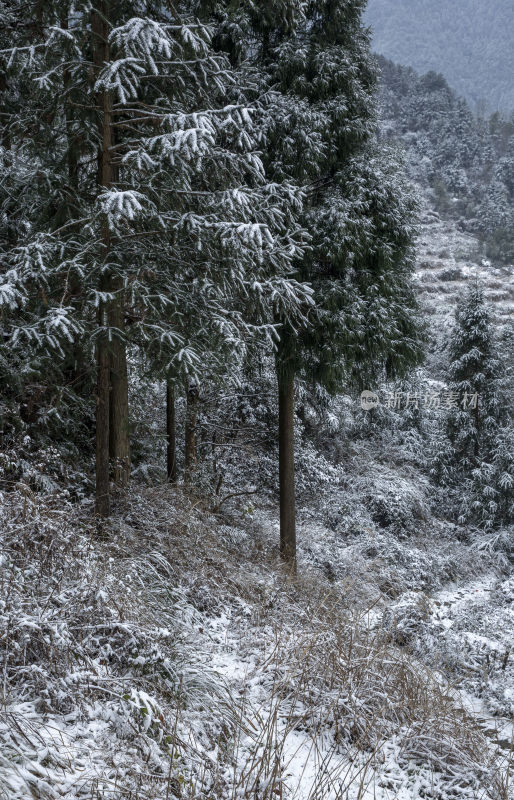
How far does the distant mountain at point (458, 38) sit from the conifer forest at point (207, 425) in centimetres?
12992

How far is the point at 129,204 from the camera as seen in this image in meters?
4.17

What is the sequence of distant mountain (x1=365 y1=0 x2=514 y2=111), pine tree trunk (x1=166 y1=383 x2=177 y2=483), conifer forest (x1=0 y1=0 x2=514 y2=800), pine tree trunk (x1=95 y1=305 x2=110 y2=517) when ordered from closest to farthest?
conifer forest (x1=0 y1=0 x2=514 y2=800) → pine tree trunk (x1=95 y1=305 x2=110 y2=517) → pine tree trunk (x1=166 y1=383 x2=177 y2=483) → distant mountain (x1=365 y1=0 x2=514 y2=111)

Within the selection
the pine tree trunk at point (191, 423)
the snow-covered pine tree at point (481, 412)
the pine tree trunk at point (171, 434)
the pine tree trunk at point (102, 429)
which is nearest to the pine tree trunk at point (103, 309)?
the pine tree trunk at point (102, 429)

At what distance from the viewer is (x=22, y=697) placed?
2.34 m

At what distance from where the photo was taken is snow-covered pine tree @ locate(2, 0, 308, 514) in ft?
15.0

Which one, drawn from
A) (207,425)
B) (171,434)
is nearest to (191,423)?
(207,425)

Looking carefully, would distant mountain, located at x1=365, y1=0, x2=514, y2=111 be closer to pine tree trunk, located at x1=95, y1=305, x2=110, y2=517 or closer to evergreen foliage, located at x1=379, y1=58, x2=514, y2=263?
evergreen foliage, located at x1=379, y1=58, x2=514, y2=263

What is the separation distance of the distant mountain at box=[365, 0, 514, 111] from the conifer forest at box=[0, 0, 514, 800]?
5115 inches

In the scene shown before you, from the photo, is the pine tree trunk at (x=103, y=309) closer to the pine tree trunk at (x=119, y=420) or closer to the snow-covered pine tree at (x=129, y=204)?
the snow-covered pine tree at (x=129, y=204)

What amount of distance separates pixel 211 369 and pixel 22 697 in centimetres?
346

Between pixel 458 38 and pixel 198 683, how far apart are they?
199 metres

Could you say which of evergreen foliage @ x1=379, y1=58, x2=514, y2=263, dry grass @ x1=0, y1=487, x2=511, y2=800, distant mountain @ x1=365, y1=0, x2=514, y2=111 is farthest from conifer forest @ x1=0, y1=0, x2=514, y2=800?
distant mountain @ x1=365, y1=0, x2=514, y2=111

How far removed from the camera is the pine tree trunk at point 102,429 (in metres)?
5.12

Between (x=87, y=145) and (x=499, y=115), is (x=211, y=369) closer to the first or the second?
(x=87, y=145)
